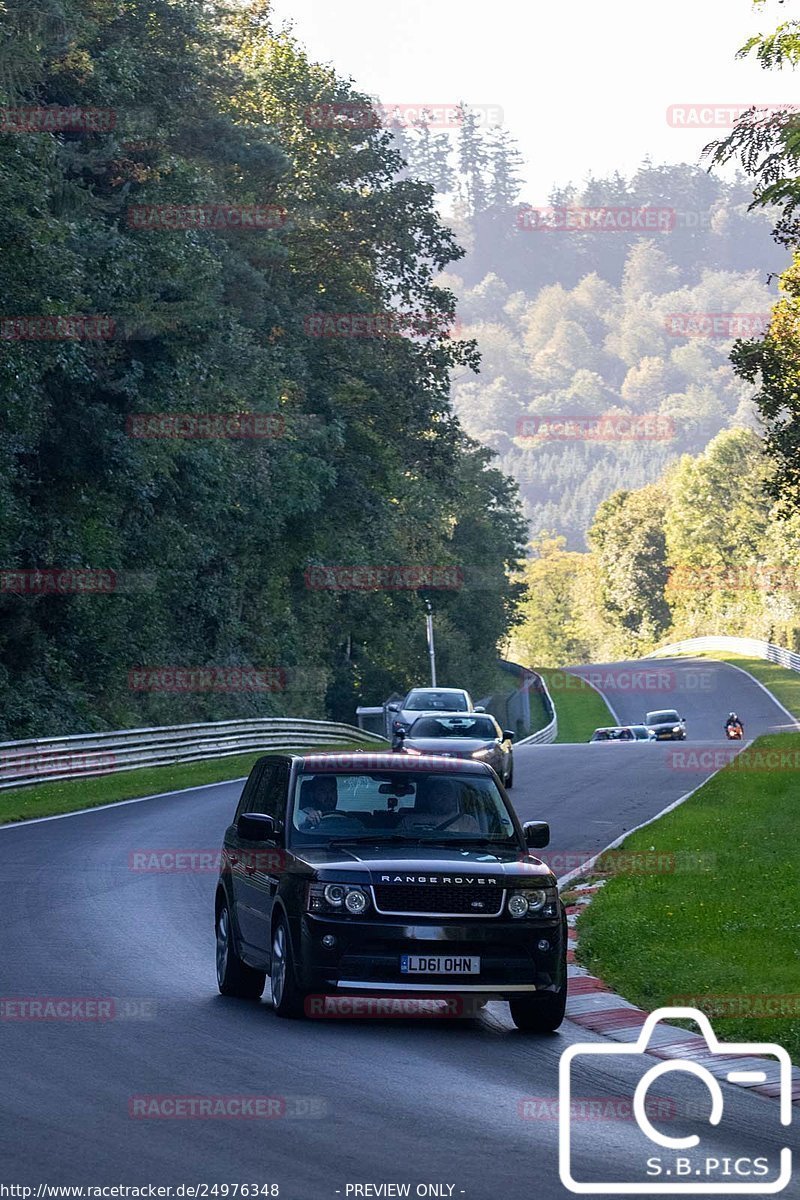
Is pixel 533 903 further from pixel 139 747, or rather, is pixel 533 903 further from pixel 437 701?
pixel 139 747

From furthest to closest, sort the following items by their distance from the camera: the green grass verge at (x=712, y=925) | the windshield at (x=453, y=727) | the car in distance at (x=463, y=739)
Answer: the windshield at (x=453, y=727) → the car in distance at (x=463, y=739) → the green grass verge at (x=712, y=925)

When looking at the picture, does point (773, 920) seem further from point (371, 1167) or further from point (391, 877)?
point (371, 1167)

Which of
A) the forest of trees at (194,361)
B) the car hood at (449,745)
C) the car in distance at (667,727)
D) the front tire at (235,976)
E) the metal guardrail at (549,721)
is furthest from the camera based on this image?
the metal guardrail at (549,721)

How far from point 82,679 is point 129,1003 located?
34.1 meters

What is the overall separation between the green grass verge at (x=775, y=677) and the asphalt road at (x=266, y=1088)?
6974 cm

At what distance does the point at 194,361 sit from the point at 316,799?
1254 inches

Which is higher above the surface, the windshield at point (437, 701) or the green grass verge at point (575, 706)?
the windshield at point (437, 701)

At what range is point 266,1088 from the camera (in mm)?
8781

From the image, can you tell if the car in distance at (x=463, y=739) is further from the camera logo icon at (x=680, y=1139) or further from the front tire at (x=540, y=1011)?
the camera logo icon at (x=680, y=1139)

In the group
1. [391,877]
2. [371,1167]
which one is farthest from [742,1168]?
[391,877]

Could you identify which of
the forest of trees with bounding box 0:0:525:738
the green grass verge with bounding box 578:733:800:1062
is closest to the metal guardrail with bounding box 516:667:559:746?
the forest of trees with bounding box 0:0:525:738

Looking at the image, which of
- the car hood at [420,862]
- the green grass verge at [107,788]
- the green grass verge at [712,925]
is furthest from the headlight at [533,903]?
the green grass verge at [107,788]

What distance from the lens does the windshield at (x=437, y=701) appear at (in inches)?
1511

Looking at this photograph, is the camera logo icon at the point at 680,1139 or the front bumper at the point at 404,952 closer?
the camera logo icon at the point at 680,1139
